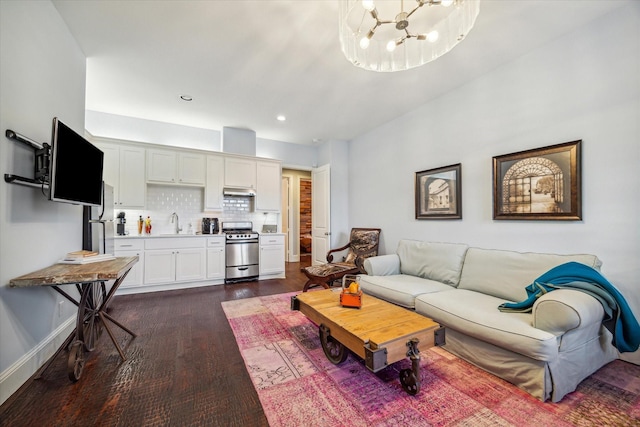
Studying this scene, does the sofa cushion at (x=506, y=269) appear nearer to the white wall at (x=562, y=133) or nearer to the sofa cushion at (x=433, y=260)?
the sofa cushion at (x=433, y=260)

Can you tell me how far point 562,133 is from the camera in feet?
7.73

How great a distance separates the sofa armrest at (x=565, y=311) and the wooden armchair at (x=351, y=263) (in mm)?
2464

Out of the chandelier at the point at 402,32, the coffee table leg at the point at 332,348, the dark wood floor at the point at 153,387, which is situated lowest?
the dark wood floor at the point at 153,387

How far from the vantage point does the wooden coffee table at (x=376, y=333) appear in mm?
1539

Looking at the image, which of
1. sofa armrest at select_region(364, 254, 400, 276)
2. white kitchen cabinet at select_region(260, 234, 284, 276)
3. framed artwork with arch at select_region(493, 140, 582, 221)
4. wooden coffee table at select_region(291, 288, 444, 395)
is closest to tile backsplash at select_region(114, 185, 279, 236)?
white kitchen cabinet at select_region(260, 234, 284, 276)

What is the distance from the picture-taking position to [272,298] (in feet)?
12.0

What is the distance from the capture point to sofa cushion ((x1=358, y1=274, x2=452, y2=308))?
8.30 ft

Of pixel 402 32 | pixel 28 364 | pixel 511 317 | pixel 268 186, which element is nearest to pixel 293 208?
pixel 268 186

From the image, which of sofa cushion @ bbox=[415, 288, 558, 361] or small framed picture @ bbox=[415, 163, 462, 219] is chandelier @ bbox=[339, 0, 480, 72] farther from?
sofa cushion @ bbox=[415, 288, 558, 361]

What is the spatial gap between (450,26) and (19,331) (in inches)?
143

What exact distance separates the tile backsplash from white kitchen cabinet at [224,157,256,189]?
38 centimetres

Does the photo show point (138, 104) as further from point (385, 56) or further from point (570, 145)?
point (570, 145)

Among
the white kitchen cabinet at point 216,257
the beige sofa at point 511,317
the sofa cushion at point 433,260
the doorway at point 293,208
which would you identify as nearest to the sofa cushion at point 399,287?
A: the beige sofa at point 511,317

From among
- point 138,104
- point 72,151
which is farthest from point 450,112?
point 138,104
